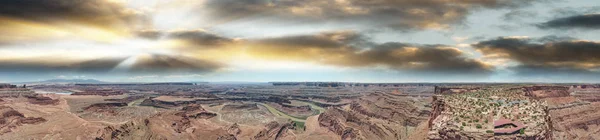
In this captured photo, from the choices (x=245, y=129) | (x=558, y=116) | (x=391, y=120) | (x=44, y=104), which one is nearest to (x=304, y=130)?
(x=245, y=129)

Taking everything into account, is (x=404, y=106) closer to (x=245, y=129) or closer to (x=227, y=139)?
(x=245, y=129)

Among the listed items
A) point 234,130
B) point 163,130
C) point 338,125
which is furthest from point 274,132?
point 163,130

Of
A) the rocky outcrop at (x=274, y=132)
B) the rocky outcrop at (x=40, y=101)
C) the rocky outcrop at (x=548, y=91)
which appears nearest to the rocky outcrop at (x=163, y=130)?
the rocky outcrop at (x=274, y=132)

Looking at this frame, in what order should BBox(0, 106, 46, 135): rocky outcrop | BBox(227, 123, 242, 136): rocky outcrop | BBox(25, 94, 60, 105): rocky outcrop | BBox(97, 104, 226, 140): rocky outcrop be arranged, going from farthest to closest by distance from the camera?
BBox(25, 94, 60, 105): rocky outcrop
BBox(0, 106, 46, 135): rocky outcrop
BBox(227, 123, 242, 136): rocky outcrop
BBox(97, 104, 226, 140): rocky outcrop

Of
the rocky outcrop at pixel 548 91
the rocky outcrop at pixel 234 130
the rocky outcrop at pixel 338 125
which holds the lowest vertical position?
the rocky outcrop at pixel 234 130

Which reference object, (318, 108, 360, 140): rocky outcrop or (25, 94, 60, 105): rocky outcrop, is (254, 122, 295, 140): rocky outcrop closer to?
(318, 108, 360, 140): rocky outcrop

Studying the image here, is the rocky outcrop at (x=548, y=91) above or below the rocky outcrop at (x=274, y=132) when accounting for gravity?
above

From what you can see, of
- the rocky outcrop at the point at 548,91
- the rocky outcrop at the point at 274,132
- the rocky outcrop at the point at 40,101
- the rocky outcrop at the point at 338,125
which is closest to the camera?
the rocky outcrop at the point at 548,91

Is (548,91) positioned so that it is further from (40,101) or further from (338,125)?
(40,101)

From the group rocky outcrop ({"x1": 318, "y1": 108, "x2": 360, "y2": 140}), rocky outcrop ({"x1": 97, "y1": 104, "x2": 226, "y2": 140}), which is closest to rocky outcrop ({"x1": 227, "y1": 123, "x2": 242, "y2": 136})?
rocky outcrop ({"x1": 97, "y1": 104, "x2": 226, "y2": 140})

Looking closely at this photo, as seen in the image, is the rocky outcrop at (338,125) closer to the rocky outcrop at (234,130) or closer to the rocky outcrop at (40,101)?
the rocky outcrop at (234,130)

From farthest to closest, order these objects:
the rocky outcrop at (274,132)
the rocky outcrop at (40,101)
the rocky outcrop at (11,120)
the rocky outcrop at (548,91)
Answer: the rocky outcrop at (40,101) → the rocky outcrop at (11,120) → the rocky outcrop at (274,132) → the rocky outcrop at (548,91)

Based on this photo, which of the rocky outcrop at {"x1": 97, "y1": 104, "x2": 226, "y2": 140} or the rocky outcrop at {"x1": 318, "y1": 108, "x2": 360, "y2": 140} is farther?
the rocky outcrop at {"x1": 318, "y1": 108, "x2": 360, "y2": 140}
